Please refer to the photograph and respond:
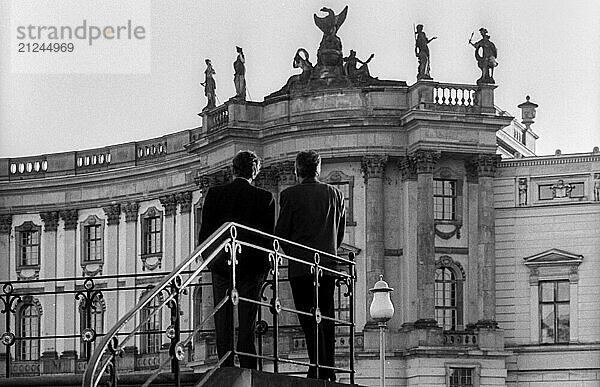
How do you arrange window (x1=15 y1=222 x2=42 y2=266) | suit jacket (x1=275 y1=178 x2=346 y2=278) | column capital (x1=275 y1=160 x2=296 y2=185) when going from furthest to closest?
window (x1=15 y1=222 x2=42 y2=266), column capital (x1=275 y1=160 x2=296 y2=185), suit jacket (x1=275 y1=178 x2=346 y2=278)

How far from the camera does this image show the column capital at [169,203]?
58656 mm

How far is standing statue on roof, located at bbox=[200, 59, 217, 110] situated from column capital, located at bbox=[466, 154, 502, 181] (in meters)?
10.3

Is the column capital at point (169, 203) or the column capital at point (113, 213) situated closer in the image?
the column capital at point (169, 203)

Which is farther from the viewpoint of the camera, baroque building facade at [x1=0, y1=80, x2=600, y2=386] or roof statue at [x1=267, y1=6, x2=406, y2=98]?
roof statue at [x1=267, y1=6, x2=406, y2=98]

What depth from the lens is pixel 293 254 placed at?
12.0m

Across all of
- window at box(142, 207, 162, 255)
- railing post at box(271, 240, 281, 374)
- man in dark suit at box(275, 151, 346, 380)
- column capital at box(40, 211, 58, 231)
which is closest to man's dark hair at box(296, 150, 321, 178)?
man in dark suit at box(275, 151, 346, 380)

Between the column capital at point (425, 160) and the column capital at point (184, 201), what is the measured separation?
1053 centimetres

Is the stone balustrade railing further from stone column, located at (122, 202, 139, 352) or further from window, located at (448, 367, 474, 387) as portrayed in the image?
stone column, located at (122, 202, 139, 352)

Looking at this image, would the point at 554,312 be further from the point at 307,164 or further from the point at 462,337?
Answer: the point at 307,164

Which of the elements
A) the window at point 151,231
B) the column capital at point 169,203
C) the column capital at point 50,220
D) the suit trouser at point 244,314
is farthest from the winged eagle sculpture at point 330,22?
the suit trouser at point 244,314

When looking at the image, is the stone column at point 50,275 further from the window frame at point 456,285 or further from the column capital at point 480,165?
the column capital at point 480,165

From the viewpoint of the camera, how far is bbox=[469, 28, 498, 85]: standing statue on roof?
52219 millimetres

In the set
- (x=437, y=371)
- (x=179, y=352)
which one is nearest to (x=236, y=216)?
(x=179, y=352)

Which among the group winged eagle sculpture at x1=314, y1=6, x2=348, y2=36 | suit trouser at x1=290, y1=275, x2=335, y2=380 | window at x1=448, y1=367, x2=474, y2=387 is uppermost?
winged eagle sculpture at x1=314, y1=6, x2=348, y2=36
